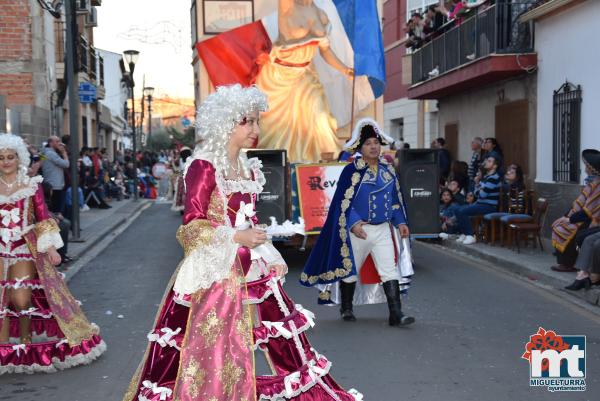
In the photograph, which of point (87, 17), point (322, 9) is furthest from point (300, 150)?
point (87, 17)

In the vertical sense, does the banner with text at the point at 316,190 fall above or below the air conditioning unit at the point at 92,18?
below

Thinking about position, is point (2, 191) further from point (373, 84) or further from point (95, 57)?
point (95, 57)

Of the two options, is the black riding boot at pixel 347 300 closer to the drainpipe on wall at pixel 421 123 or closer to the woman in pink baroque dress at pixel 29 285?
the woman in pink baroque dress at pixel 29 285

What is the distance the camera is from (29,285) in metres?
6.21

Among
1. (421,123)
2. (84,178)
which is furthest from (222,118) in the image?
(421,123)

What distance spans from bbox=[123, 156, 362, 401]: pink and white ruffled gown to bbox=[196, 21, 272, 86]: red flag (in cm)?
818

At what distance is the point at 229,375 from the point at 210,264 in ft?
1.80

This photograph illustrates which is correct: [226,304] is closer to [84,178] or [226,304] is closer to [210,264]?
[210,264]

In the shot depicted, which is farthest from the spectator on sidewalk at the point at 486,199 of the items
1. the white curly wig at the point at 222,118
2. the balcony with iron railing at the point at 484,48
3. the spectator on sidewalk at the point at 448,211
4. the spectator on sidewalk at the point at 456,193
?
the white curly wig at the point at 222,118

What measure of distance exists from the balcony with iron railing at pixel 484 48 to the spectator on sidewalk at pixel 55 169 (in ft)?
27.2

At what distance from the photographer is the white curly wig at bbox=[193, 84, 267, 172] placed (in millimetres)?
4242

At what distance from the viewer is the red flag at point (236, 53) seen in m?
12.2

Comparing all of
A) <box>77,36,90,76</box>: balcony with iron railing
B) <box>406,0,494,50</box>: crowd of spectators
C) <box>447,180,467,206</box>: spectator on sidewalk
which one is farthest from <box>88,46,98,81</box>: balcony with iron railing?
<box>447,180,467,206</box>: spectator on sidewalk

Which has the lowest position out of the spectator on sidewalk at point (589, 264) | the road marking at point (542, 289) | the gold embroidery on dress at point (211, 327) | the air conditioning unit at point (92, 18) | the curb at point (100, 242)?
the road marking at point (542, 289)
